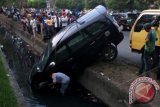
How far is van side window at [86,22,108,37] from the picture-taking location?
1677 centimetres

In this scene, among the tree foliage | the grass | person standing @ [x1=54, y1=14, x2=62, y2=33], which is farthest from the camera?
the tree foliage

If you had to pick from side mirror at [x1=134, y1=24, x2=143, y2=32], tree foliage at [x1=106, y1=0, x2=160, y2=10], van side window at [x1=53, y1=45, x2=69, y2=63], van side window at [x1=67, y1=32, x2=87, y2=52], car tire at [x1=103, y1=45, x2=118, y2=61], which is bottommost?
tree foliage at [x1=106, y1=0, x2=160, y2=10]

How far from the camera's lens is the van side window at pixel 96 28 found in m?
16.8

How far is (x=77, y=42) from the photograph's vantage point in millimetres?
16453

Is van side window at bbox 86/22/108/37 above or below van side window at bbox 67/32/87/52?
above

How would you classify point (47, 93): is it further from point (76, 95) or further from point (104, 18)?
point (104, 18)

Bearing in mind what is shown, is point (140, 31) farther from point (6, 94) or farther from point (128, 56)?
point (6, 94)

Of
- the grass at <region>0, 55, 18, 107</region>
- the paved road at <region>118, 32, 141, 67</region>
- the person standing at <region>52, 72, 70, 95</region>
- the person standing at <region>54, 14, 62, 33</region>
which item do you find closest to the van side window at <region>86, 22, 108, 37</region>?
the paved road at <region>118, 32, 141, 67</region>

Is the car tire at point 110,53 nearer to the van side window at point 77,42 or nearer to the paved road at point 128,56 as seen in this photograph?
the paved road at point 128,56

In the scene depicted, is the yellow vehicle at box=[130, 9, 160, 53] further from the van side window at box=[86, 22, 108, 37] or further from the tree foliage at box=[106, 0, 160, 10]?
the tree foliage at box=[106, 0, 160, 10]

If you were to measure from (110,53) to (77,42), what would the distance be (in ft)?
5.27

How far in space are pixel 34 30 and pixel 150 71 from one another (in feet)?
62.7

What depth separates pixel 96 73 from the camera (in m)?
15.4

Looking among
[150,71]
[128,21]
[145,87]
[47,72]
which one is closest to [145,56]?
[150,71]
